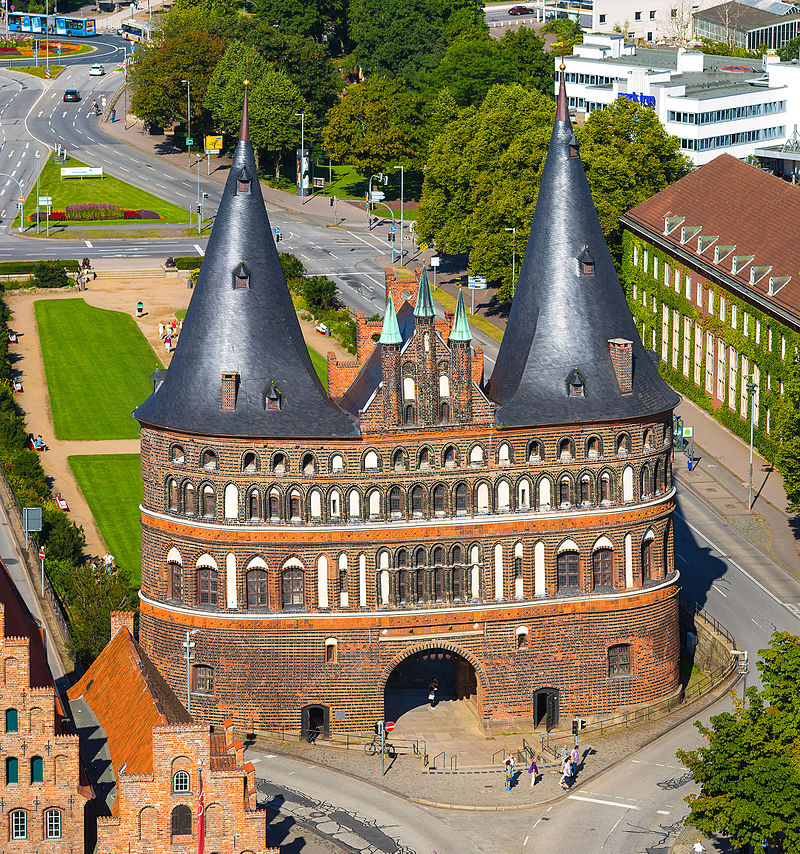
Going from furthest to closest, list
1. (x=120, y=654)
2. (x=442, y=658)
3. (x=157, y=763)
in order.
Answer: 1. (x=442, y=658)
2. (x=120, y=654)
3. (x=157, y=763)

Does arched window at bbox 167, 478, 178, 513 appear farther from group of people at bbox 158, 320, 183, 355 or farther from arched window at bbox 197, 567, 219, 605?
group of people at bbox 158, 320, 183, 355

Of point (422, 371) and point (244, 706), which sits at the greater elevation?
point (422, 371)

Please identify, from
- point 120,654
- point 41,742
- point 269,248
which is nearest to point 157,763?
point 41,742

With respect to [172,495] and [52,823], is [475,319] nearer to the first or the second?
[172,495]

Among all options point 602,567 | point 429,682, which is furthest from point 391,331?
point 429,682

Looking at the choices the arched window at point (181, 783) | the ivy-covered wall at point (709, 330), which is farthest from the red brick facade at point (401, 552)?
the ivy-covered wall at point (709, 330)

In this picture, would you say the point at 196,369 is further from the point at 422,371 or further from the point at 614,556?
the point at 614,556
